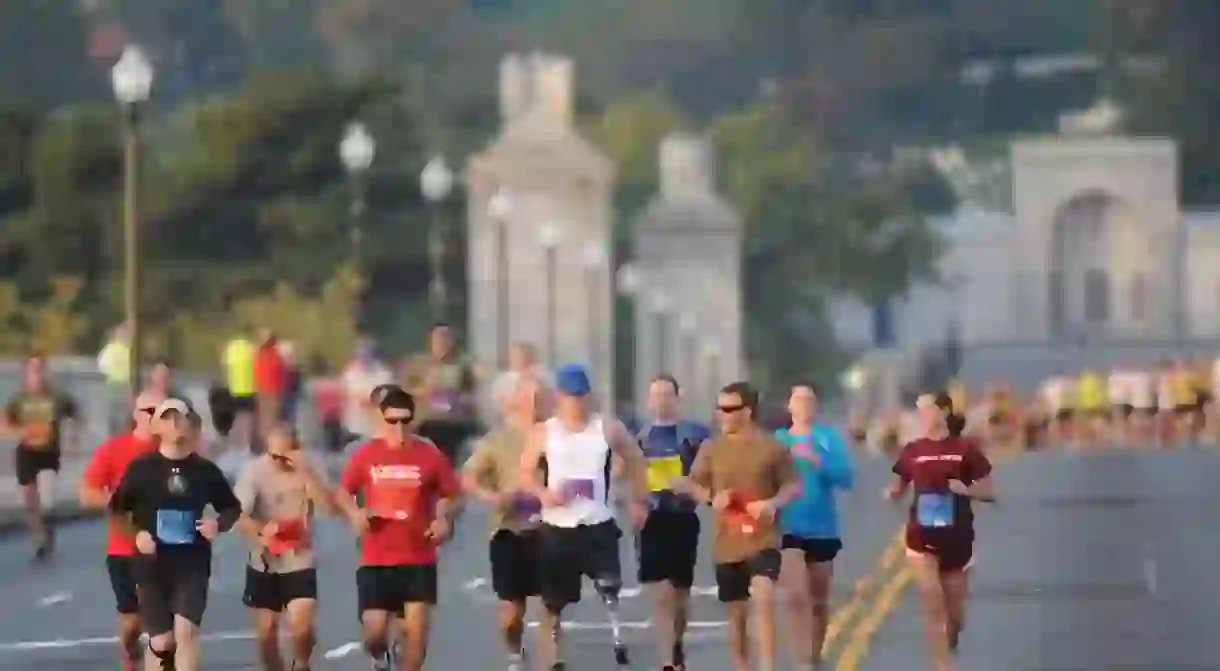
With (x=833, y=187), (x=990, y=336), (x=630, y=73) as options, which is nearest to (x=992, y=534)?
(x=990, y=336)

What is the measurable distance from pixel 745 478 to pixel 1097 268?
127047 millimetres

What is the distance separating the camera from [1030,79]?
186625 mm

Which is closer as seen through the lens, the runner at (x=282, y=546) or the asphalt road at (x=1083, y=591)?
the runner at (x=282, y=546)

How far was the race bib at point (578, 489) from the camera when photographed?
1866 cm

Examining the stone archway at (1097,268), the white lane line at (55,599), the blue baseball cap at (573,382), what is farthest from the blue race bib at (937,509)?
the stone archway at (1097,268)

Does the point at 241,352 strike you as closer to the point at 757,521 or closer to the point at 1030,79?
the point at 757,521

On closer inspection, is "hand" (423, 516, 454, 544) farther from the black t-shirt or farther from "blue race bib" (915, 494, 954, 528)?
"blue race bib" (915, 494, 954, 528)

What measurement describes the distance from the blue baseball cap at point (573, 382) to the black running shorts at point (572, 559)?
680 millimetres

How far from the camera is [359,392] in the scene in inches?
1406

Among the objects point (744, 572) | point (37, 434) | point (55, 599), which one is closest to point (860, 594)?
point (55, 599)

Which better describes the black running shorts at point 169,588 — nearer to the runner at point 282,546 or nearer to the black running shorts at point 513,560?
the runner at point 282,546

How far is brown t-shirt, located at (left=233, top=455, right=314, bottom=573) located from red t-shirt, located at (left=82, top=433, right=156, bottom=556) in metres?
0.78

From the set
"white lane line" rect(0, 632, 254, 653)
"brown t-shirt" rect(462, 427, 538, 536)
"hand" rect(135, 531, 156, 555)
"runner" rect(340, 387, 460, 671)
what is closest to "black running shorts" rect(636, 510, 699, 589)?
"brown t-shirt" rect(462, 427, 538, 536)

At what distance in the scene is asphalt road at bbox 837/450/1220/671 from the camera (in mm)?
21062
